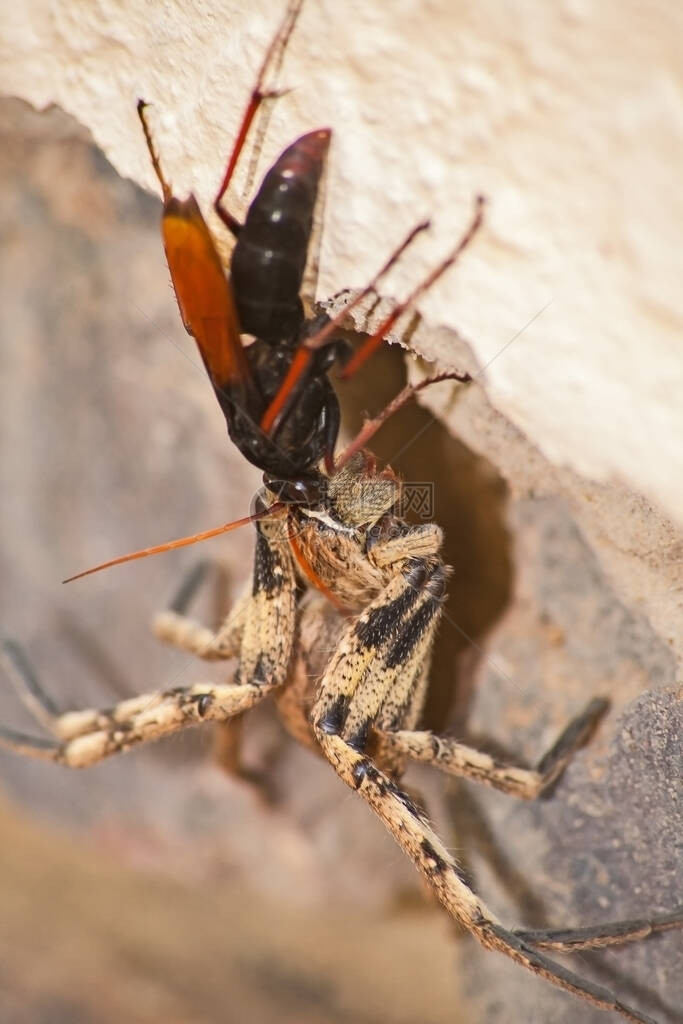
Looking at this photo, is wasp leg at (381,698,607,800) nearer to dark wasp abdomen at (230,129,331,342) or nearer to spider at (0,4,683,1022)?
spider at (0,4,683,1022)

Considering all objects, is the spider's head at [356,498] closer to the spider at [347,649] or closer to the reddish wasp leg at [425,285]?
the spider at [347,649]

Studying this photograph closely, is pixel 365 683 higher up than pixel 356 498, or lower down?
lower down

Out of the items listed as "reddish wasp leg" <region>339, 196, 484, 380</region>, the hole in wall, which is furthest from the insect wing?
the hole in wall

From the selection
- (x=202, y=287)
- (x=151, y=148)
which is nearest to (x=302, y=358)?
(x=202, y=287)

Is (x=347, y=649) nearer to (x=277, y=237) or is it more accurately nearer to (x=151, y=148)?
(x=277, y=237)

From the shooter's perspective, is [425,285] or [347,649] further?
[347,649]

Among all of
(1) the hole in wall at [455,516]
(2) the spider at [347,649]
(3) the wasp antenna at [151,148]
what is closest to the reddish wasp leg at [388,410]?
(2) the spider at [347,649]

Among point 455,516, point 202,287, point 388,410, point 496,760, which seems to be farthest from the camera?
point 455,516
